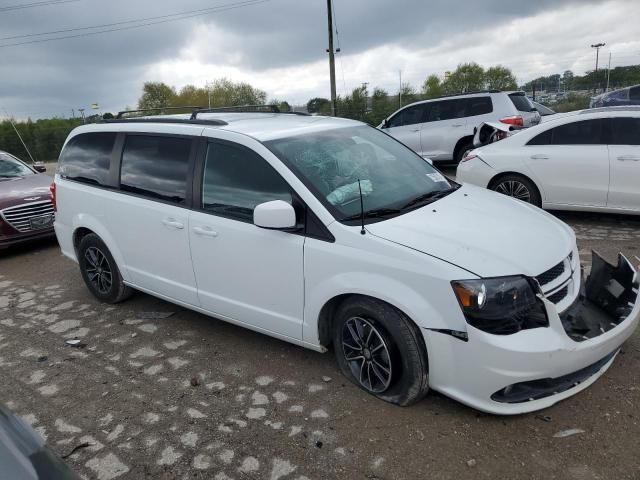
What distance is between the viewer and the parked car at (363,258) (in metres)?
2.76

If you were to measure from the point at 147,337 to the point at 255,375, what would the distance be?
4.14 feet

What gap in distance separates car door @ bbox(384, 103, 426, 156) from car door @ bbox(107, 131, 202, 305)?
8.26m

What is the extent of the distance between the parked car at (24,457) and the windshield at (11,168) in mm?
7533

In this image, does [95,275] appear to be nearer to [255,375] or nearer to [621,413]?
[255,375]

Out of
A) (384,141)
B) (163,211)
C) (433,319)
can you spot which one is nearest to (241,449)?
(433,319)

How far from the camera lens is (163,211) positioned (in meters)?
4.08

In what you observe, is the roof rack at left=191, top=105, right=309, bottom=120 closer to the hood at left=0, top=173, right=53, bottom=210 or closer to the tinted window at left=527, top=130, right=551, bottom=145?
the tinted window at left=527, top=130, right=551, bottom=145

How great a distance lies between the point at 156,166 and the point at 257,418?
2247 mm

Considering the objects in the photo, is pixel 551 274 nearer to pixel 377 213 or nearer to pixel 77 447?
pixel 377 213

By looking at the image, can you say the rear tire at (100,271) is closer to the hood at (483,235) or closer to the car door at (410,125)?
the hood at (483,235)

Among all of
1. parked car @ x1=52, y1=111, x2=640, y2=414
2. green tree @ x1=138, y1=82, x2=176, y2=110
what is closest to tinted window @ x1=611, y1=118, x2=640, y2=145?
parked car @ x1=52, y1=111, x2=640, y2=414

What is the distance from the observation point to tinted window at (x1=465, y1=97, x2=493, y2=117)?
11008mm

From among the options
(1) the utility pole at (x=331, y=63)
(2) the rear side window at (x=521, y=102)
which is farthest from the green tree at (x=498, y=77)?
(2) the rear side window at (x=521, y=102)

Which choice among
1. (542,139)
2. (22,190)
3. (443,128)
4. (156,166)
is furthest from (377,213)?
(443,128)
